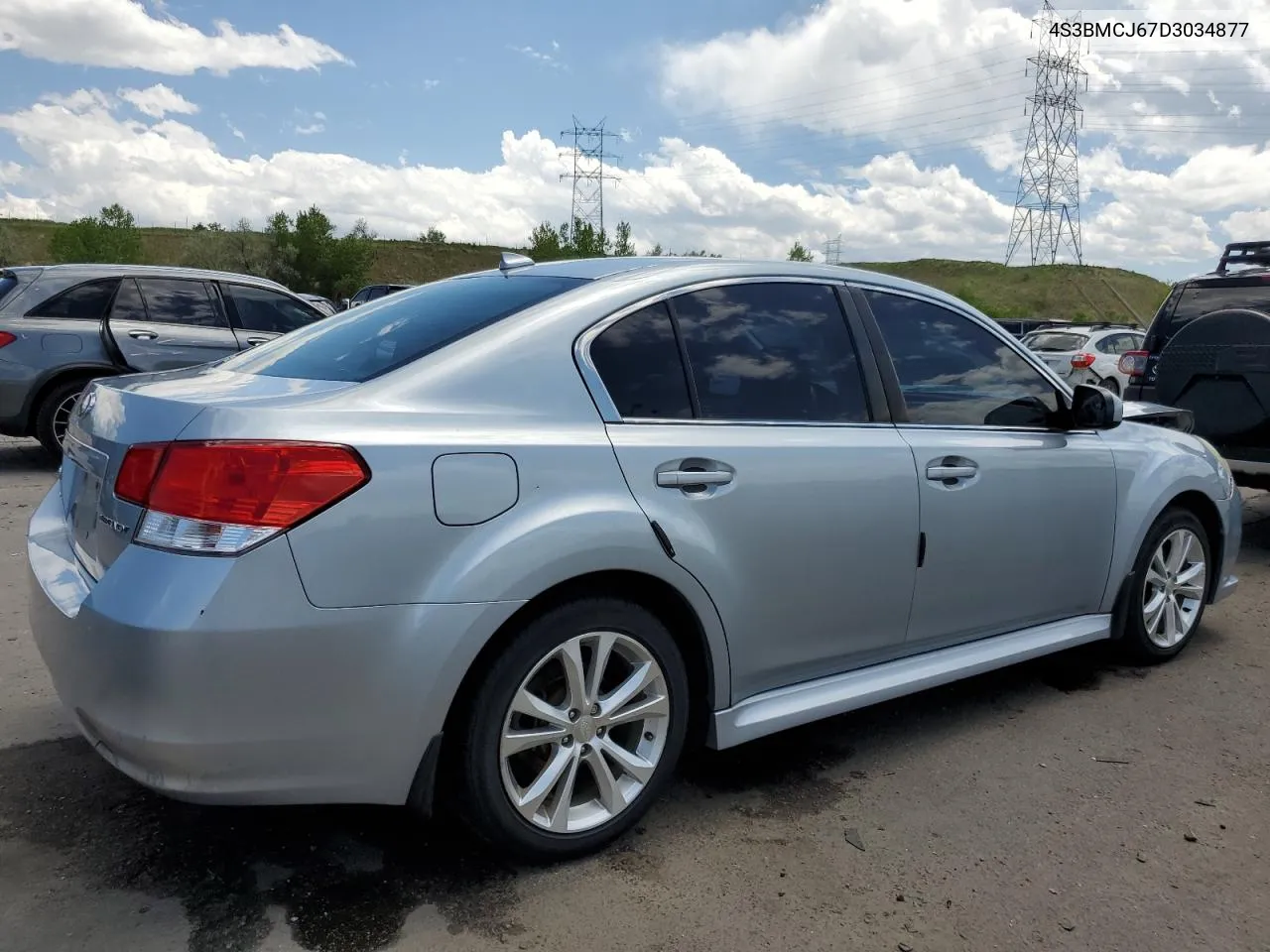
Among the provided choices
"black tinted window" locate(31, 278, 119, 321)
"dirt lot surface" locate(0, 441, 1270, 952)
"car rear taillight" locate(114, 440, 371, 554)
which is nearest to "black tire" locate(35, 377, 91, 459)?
"black tinted window" locate(31, 278, 119, 321)

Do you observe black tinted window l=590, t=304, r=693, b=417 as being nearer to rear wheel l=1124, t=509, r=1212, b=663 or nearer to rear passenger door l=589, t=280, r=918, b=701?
rear passenger door l=589, t=280, r=918, b=701

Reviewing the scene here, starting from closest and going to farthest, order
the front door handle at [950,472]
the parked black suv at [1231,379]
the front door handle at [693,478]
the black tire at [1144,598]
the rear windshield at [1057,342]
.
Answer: the front door handle at [693,478] → the front door handle at [950,472] → the black tire at [1144,598] → the parked black suv at [1231,379] → the rear windshield at [1057,342]

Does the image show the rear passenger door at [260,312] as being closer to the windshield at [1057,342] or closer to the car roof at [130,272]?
the car roof at [130,272]

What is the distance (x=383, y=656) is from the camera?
2283 millimetres

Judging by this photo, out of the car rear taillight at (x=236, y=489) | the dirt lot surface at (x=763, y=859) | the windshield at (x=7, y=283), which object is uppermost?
the windshield at (x=7, y=283)

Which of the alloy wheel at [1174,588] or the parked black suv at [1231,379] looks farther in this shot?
the parked black suv at [1231,379]

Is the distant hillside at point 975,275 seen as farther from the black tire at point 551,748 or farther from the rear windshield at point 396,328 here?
the black tire at point 551,748

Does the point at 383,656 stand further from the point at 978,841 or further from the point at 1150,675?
the point at 1150,675

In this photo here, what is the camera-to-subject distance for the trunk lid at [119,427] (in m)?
2.35

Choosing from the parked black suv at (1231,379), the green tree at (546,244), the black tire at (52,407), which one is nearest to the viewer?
the parked black suv at (1231,379)

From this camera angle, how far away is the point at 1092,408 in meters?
3.93

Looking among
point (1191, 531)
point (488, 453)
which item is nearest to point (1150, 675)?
point (1191, 531)

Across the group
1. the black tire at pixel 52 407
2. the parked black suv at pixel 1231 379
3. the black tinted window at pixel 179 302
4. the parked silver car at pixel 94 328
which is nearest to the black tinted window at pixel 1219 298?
the parked black suv at pixel 1231 379

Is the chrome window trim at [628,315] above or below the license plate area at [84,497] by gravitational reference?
above
